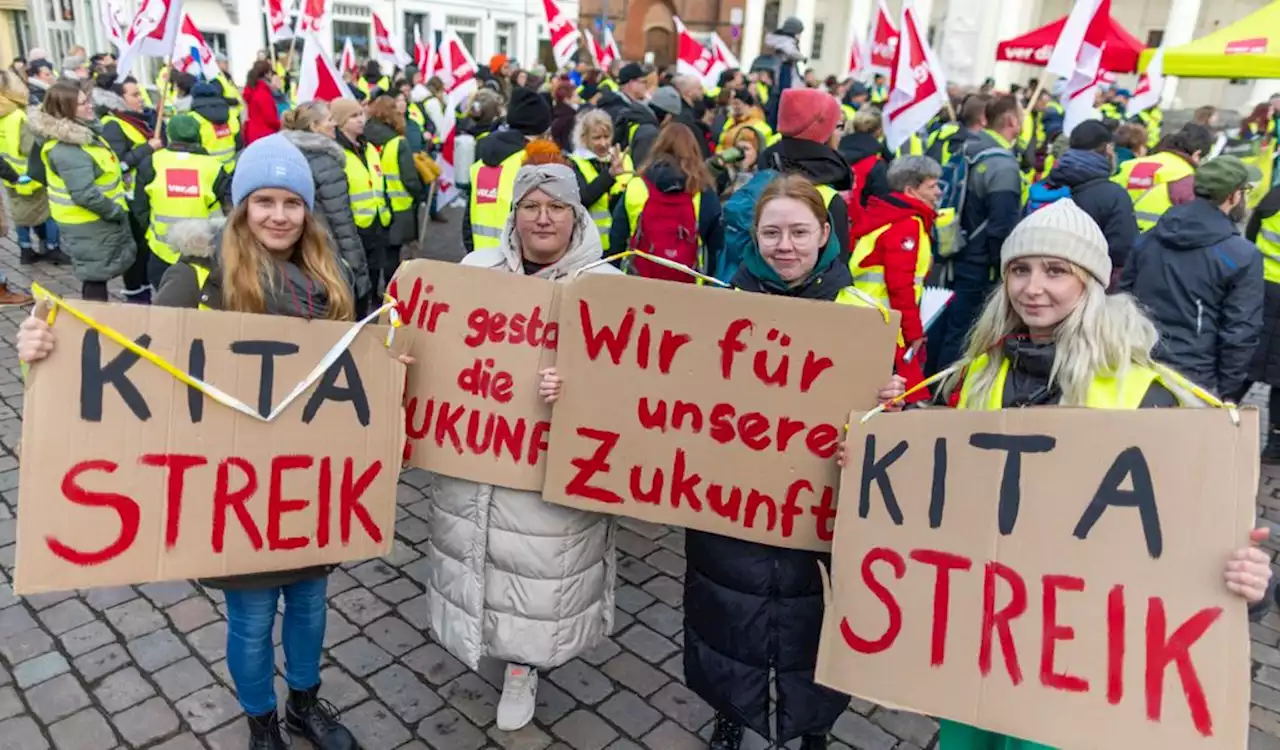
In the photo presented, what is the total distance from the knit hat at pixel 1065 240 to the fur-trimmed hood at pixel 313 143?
4655 millimetres

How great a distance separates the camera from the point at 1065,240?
2094 millimetres

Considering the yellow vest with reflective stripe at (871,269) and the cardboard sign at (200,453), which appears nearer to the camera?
the cardboard sign at (200,453)

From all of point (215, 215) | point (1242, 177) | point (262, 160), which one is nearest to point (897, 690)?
point (262, 160)

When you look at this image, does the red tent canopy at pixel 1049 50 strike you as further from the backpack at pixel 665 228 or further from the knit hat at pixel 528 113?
the backpack at pixel 665 228

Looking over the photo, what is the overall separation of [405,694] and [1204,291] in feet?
14.2

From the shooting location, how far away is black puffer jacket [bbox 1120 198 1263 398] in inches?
176

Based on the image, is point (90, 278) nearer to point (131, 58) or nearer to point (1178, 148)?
point (131, 58)

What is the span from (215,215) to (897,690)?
5.60 m

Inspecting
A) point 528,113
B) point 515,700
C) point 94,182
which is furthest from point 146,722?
point 94,182

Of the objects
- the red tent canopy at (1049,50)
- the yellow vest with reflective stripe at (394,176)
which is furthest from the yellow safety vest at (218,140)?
the red tent canopy at (1049,50)

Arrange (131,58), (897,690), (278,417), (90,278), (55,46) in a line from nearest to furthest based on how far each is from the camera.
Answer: (897,690), (278,417), (90,278), (131,58), (55,46)

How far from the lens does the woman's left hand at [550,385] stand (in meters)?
2.51

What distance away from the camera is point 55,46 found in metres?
29.8

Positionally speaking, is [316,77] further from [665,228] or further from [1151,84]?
[1151,84]
